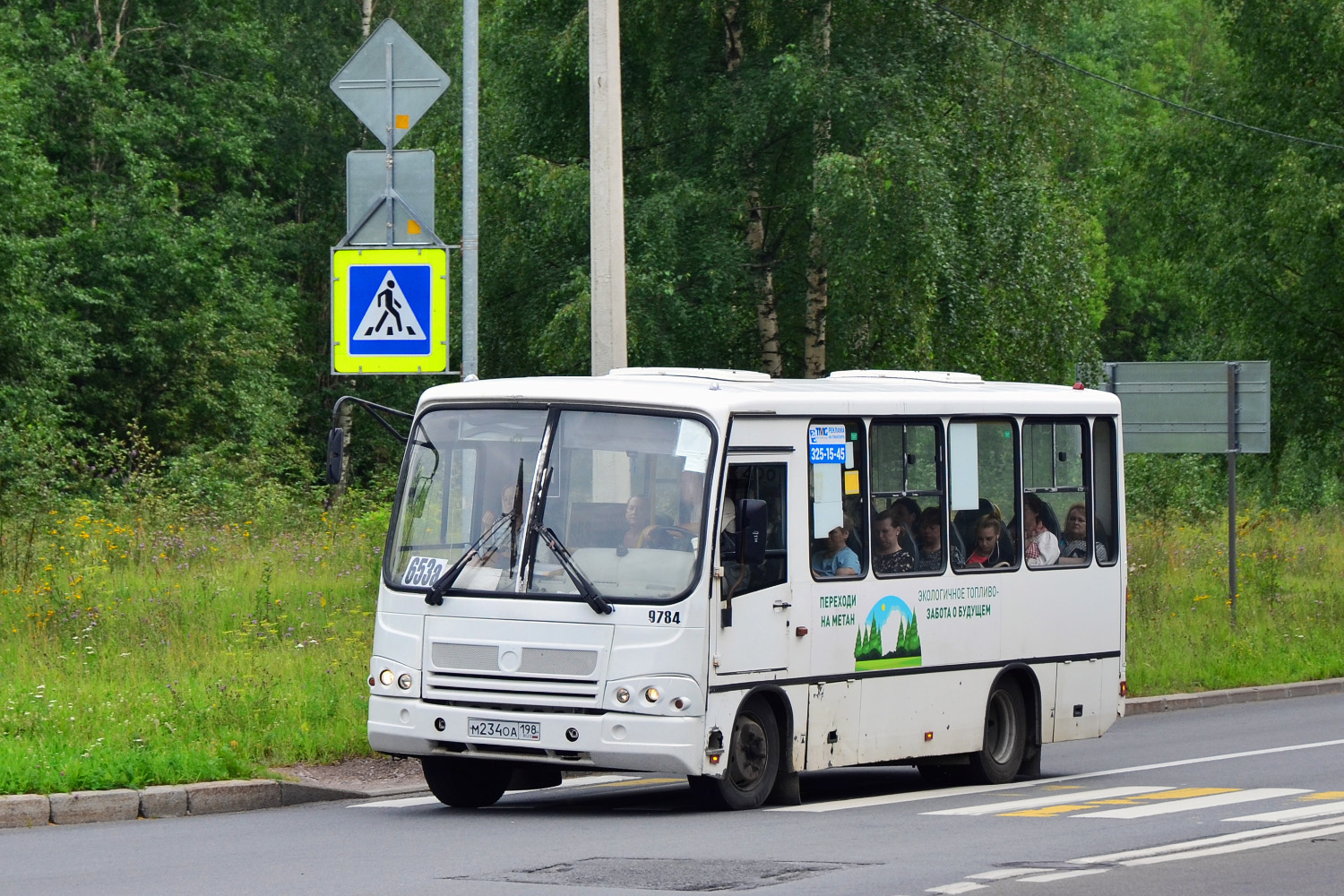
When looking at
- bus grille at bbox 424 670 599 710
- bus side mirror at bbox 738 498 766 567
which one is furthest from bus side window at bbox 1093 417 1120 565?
bus grille at bbox 424 670 599 710

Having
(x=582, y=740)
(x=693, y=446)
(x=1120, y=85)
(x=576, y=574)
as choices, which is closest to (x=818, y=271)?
(x=1120, y=85)

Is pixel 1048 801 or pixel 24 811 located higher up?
pixel 24 811

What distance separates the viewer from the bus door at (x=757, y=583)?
11984 millimetres

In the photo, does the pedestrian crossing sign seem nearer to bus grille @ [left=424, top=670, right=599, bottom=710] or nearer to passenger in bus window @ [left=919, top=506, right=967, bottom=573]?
bus grille @ [left=424, top=670, right=599, bottom=710]

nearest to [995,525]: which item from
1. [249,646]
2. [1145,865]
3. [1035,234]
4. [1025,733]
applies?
[1025,733]

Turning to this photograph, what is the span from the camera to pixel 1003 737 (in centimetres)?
1464

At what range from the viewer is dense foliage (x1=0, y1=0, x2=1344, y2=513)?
2998 cm

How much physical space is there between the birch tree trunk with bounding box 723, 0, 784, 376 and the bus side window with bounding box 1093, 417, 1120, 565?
15.7 meters

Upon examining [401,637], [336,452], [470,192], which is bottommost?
[401,637]

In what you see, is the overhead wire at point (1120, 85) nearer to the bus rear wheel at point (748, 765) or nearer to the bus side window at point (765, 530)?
the bus side window at point (765, 530)

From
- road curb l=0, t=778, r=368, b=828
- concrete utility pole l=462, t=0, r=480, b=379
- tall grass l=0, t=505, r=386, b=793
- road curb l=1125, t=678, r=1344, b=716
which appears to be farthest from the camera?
road curb l=1125, t=678, r=1344, b=716

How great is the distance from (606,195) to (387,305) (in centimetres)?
246

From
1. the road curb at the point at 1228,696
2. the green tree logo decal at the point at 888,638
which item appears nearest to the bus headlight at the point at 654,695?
the green tree logo decal at the point at 888,638

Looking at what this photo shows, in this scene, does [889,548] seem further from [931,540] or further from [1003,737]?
[1003,737]
